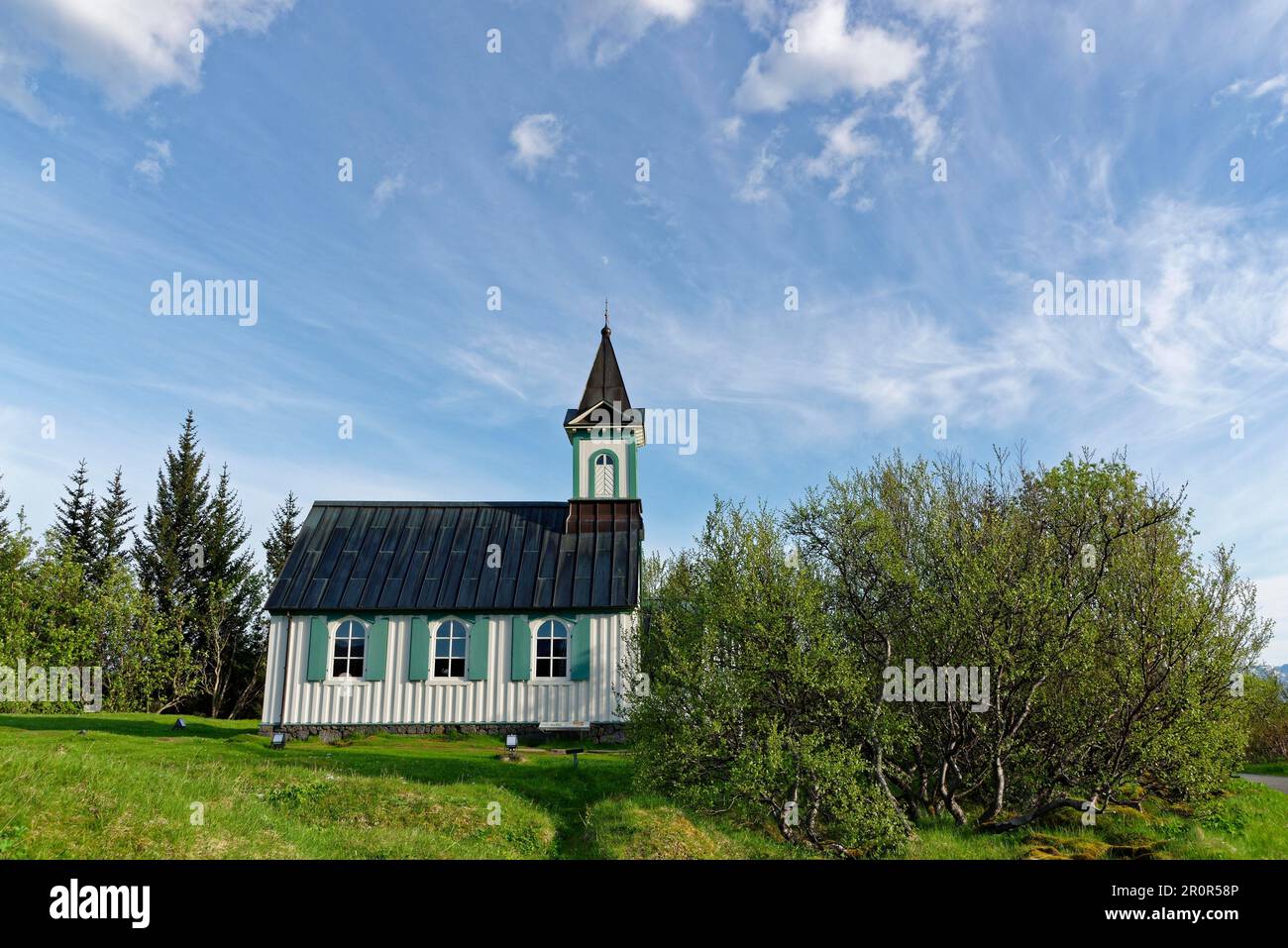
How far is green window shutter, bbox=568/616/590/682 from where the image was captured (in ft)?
79.4

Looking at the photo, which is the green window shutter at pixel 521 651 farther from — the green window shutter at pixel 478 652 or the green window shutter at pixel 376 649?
the green window shutter at pixel 376 649

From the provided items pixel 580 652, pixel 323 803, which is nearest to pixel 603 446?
pixel 580 652

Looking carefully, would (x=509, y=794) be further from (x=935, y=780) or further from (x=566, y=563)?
(x=566, y=563)

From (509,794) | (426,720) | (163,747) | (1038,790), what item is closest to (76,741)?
(163,747)

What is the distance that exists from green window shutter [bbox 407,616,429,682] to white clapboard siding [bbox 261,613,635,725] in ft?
0.92

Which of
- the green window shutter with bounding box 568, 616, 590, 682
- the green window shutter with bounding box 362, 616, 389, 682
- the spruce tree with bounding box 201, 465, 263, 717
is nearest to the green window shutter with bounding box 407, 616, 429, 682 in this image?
the green window shutter with bounding box 362, 616, 389, 682

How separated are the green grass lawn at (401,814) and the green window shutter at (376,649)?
3796mm

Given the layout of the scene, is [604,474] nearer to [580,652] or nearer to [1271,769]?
[580,652]

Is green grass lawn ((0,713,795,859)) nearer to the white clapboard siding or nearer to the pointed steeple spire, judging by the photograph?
the white clapboard siding

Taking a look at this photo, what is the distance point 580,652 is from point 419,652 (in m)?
4.83

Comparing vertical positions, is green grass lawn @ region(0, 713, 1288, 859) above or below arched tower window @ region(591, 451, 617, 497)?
below

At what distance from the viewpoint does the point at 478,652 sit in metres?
24.3

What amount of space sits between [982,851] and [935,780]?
9.16 feet
